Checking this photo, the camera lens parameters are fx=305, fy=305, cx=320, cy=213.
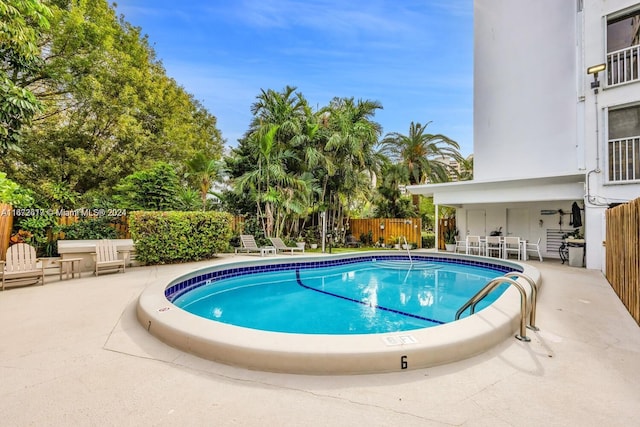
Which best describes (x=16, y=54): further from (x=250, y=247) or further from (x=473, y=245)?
(x=473, y=245)

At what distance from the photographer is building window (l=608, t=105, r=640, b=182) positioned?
8492 millimetres

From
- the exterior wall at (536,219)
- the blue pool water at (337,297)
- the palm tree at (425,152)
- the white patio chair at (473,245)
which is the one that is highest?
the palm tree at (425,152)

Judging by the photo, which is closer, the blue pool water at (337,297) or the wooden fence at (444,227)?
the blue pool water at (337,297)

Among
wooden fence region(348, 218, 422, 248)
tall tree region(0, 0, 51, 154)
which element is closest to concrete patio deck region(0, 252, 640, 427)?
tall tree region(0, 0, 51, 154)

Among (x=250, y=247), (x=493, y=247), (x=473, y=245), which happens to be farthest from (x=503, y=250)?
(x=250, y=247)

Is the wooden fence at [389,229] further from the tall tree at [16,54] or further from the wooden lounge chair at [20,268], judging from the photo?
the tall tree at [16,54]

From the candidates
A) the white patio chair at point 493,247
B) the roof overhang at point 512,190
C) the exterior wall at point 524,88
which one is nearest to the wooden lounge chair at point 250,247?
the roof overhang at point 512,190

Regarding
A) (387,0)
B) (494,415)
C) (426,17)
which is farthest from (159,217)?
(426,17)

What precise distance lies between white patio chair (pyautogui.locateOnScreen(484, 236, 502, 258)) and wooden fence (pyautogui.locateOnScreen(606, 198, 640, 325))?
564cm

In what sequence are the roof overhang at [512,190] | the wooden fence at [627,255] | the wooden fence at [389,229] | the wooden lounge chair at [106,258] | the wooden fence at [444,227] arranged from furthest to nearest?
the wooden fence at [389,229], the wooden fence at [444,227], the roof overhang at [512,190], the wooden lounge chair at [106,258], the wooden fence at [627,255]

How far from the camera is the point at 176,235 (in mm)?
9438

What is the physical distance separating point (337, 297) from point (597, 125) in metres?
9.10

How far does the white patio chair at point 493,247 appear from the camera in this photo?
12.0m

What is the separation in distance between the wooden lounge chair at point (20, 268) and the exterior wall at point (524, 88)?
48.4 feet
